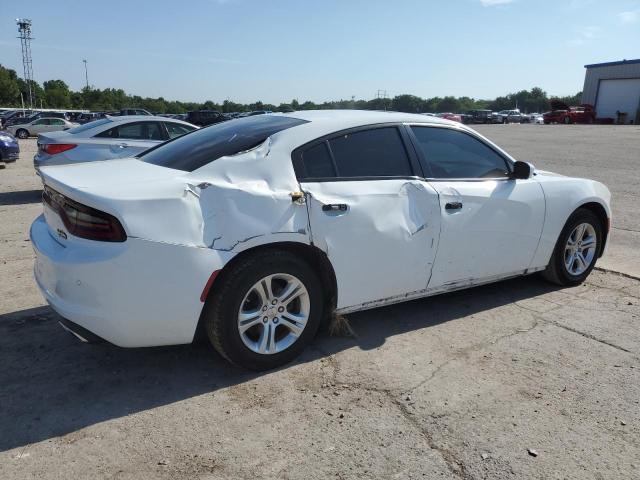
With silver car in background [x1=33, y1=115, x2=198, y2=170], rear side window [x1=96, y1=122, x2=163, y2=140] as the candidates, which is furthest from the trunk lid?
rear side window [x1=96, y1=122, x2=163, y2=140]

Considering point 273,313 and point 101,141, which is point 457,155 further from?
point 101,141

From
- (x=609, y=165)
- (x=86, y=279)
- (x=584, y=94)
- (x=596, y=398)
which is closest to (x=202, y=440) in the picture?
(x=86, y=279)

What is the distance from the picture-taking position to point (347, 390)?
321cm

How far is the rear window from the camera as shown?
137 inches

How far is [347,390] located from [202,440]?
93 centimetres

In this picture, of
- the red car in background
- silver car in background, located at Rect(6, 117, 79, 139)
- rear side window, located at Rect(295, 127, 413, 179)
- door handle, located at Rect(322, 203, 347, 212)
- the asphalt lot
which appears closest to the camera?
the asphalt lot

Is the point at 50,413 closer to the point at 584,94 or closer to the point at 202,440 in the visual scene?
the point at 202,440

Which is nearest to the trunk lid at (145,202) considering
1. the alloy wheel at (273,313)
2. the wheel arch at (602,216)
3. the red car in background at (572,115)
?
the alloy wheel at (273,313)

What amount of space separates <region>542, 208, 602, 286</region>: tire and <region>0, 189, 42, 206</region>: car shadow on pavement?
8693 mm

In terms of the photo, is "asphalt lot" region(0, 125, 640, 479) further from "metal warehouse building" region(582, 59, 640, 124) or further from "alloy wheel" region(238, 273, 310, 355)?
"metal warehouse building" region(582, 59, 640, 124)

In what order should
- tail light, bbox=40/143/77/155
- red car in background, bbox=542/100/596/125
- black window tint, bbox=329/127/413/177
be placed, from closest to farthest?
black window tint, bbox=329/127/413/177 → tail light, bbox=40/143/77/155 → red car in background, bbox=542/100/596/125

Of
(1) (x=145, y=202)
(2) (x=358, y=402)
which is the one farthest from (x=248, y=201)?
(2) (x=358, y=402)

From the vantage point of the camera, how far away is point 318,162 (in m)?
3.54

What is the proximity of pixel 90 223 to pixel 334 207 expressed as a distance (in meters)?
1.48
